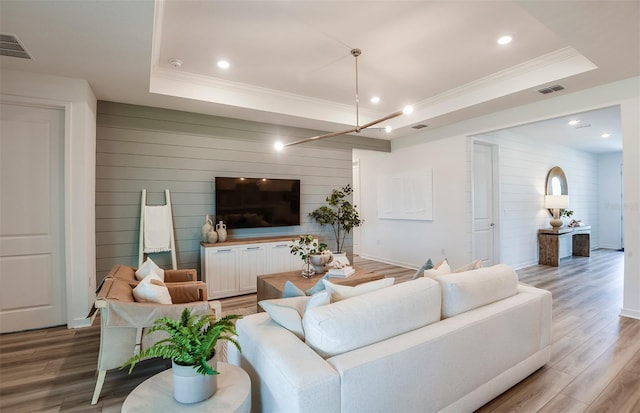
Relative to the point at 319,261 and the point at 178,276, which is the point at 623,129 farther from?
the point at 178,276

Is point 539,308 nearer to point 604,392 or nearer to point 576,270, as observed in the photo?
point 604,392

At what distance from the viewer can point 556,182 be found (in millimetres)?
7266

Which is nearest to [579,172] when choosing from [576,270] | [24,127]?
[576,270]

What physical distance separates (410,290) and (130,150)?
4049 millimetres

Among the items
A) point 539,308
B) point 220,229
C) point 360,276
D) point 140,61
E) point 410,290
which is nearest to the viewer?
point 410,290

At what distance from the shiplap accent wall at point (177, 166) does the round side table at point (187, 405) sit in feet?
10.5

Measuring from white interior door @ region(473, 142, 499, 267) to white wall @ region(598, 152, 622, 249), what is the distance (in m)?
5.31

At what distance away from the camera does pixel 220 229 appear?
14.9ft

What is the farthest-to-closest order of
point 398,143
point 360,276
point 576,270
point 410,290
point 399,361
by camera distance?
point 398,143 → point 576,270 → point 360,276 → point 410,290 → point 399,361

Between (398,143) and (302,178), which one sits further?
(398,143)

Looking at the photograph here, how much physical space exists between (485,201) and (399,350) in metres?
5.23

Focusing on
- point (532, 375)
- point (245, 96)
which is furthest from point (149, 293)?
point (245, 96)

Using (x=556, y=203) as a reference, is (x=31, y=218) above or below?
below

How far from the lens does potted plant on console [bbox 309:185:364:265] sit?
18.4 feet
